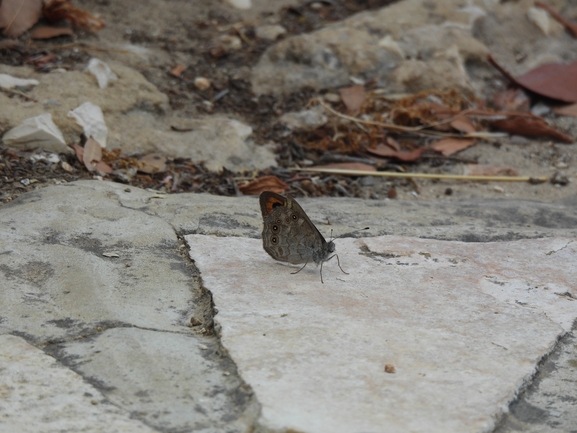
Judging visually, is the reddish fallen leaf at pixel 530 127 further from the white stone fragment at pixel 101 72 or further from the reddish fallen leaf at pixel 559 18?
the white stone fragment at pixel 101 72

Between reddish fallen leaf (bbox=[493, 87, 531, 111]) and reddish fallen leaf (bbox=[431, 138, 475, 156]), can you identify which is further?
reddish fallen leaf (bbox=[493, 87, 531, 111])

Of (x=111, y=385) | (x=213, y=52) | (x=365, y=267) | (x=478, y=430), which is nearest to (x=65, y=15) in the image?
(x=213, y=52)

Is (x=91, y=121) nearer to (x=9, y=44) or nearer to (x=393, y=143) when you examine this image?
(x=9, y=44)

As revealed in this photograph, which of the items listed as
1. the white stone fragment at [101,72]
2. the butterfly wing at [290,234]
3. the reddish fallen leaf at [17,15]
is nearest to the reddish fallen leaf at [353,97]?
the white stone fragment at [101,72]

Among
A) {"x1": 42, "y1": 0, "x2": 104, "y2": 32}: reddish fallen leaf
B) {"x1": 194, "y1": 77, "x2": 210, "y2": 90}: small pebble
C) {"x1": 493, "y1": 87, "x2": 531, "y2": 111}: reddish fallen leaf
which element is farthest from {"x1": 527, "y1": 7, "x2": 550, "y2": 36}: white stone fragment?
{"x1": 42, "y1": 0, "x2": 104, "y2": 32}: reddish fallen leaf

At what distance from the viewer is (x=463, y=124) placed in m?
5.58

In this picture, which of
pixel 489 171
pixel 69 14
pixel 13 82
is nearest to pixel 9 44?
pixel 69 14

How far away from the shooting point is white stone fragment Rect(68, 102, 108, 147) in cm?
450

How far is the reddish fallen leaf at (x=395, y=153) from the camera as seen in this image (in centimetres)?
521

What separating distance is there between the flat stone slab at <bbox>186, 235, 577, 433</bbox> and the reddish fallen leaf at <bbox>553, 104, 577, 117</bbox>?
2.62 meters

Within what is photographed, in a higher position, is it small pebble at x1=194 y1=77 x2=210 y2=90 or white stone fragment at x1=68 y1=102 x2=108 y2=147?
white stone fragment at x1=68 y1=102 x2=108 y2=147

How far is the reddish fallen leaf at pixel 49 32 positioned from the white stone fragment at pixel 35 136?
1376mm

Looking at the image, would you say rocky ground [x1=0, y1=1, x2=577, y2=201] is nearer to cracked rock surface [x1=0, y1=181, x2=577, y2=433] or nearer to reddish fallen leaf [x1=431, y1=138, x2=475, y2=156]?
reddish fallen leaf [x1=431, y1=138, x2=475, y2=156]

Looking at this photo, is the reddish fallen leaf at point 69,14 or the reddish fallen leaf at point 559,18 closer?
the reddish fallen leaf at point 69,14
